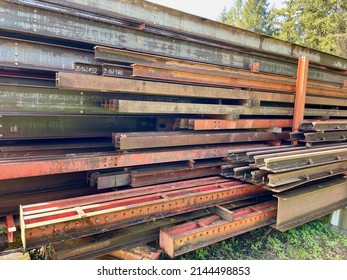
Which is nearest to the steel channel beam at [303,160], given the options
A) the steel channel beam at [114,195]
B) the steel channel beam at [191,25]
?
the steel channel beam at [114,195]

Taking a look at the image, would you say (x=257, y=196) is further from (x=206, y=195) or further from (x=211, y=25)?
(x=211, y=25)

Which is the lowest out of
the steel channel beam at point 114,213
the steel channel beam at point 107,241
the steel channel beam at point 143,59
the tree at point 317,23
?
the steel channel beam at point 107,241

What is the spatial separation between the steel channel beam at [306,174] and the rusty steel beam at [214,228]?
47 centimetres

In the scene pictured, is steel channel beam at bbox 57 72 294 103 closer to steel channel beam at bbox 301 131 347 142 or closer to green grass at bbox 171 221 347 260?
steel channel beam at bbox 301 131 347 142

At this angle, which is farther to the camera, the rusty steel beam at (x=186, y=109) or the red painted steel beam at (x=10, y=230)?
the rusty steel beam at (x=186, y=109)

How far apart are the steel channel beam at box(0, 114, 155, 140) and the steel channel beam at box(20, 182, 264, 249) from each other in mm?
820

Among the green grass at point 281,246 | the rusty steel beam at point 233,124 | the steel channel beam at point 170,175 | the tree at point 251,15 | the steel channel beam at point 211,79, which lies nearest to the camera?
the steel channel beam at point 211,79

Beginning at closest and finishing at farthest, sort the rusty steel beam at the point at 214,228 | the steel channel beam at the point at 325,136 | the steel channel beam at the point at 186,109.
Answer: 1. the rusty steel beam at the point at 214,228
2. the steel channel beam at the point at 186,109
3. the steel channel beam at the point at 325,136

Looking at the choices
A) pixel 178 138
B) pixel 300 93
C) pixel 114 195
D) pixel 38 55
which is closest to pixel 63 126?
pixel 38 55

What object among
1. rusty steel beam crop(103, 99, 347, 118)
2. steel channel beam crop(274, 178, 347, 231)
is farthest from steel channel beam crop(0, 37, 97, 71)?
steel channel beam crop(274, 178, 347, 231)

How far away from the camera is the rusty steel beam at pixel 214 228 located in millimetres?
2545

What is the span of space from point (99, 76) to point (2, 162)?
3.81 ft

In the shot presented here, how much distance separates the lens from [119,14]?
118 inches

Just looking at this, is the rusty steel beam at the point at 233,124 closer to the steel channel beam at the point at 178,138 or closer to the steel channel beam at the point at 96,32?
the steel channel beam at the point at 178,138
